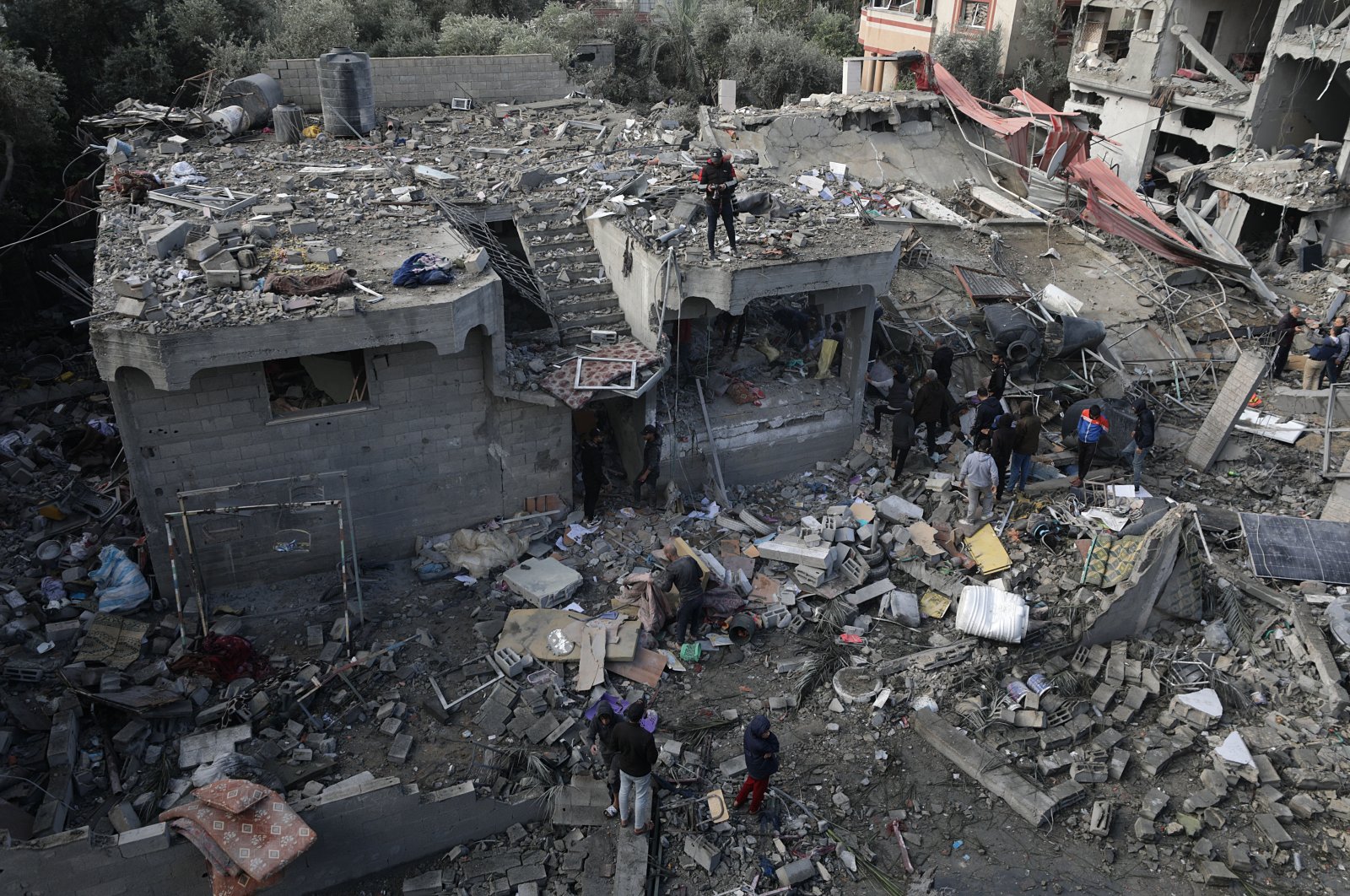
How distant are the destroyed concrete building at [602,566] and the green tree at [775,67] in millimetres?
16368

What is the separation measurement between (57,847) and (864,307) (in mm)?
10148

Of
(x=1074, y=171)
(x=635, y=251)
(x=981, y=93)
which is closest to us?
(x=635, y=251)

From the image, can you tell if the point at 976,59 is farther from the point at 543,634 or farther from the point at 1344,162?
the point at 543,634

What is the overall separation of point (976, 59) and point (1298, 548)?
25.3 m

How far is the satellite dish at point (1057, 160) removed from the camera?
2022 centimetres

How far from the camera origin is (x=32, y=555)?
36.4 ft

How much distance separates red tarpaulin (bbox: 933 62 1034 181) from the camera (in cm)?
2072

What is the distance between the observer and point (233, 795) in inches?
277

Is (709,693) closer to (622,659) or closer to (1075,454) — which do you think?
(622,659)

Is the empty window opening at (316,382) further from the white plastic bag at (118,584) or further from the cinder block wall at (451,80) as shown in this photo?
the cinder block wall at (451,80)

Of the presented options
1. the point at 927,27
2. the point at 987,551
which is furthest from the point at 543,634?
the point at 927,27

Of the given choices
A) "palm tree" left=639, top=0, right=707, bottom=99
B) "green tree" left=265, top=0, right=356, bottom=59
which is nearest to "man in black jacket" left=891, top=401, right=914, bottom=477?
"green tree" left=265, top=0, right=356, bottom=59

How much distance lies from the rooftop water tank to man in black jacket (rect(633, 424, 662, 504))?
8.81m

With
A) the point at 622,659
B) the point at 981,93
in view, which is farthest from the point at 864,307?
the point at 981,93
